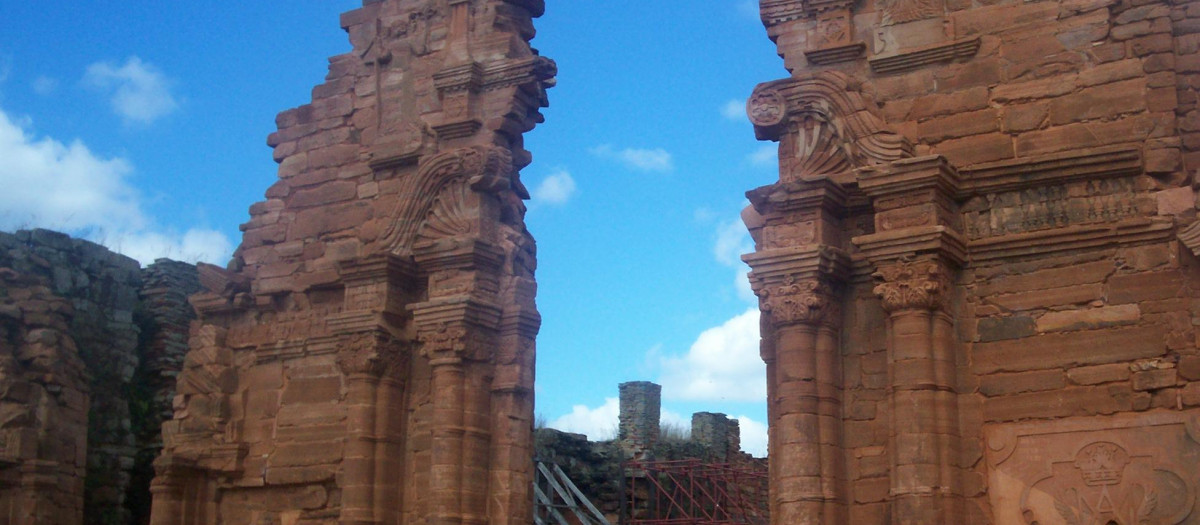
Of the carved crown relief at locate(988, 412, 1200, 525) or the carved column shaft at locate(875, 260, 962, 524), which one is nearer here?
the carved crown relief at locate(988, 412, 1200, 525)

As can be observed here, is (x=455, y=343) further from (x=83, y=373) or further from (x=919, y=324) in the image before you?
(x=83, y=373)

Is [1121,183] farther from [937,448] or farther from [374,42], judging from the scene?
[374,42]

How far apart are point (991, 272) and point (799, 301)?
1394 millimetres

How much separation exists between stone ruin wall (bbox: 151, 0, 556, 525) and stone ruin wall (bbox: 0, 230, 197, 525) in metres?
2.67

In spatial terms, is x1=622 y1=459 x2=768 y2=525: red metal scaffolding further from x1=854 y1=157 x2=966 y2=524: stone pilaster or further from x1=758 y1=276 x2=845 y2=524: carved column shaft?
x1=854 y1=157 x2=966 y2=524: stone pilaster

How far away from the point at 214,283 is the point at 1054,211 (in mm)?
8336

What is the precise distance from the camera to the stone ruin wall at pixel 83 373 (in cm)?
1533

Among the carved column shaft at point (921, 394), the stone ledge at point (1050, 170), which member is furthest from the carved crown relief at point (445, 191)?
the stone ledge at point (1050, 170)

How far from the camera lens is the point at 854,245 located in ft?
34.4

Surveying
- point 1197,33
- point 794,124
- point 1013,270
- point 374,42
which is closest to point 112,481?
point 374,42

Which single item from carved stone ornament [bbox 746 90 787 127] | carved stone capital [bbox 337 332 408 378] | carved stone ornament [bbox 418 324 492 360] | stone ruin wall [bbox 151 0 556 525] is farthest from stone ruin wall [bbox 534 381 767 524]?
carved stone ornament [bbox 746 90 787 127]

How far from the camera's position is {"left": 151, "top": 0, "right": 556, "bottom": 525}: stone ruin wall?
39.9ft

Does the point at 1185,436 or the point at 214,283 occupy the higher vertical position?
the point at 214,283

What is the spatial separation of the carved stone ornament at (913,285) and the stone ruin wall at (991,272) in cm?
2
